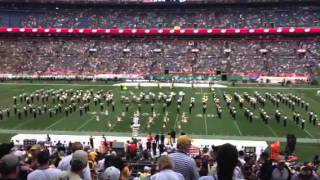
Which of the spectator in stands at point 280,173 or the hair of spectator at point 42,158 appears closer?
the hair of spectator at point 42,158

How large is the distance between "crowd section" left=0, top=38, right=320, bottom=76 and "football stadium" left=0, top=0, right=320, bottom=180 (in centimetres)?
13

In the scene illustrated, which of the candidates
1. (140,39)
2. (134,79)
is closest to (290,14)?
(140,39)

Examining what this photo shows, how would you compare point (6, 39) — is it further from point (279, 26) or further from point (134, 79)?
point (279, 26)

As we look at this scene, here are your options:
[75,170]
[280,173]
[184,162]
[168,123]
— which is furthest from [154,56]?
[75,170]

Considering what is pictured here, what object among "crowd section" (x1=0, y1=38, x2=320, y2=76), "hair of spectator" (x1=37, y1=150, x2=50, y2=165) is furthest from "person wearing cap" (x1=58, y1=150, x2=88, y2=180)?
"crowd section" (x1=0, y1=38, x2=320, y2=76)

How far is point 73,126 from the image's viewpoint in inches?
967

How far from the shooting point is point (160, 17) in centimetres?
7300

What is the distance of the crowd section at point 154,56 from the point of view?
6109 cm

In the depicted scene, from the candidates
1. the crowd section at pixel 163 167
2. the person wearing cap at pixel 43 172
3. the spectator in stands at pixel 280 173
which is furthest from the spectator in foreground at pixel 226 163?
the spectator in stands at pixel 280 173

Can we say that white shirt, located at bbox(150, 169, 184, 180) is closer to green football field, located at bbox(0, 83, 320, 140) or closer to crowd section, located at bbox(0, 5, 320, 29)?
green football field, located at bbox(0, 83, 320, 140)

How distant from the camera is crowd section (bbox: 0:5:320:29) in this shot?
70375mm

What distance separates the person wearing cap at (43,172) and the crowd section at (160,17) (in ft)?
215

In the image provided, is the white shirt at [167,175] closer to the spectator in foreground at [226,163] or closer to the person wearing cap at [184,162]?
the person wearing cap at [184,162]

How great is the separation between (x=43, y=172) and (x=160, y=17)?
2710 inches
